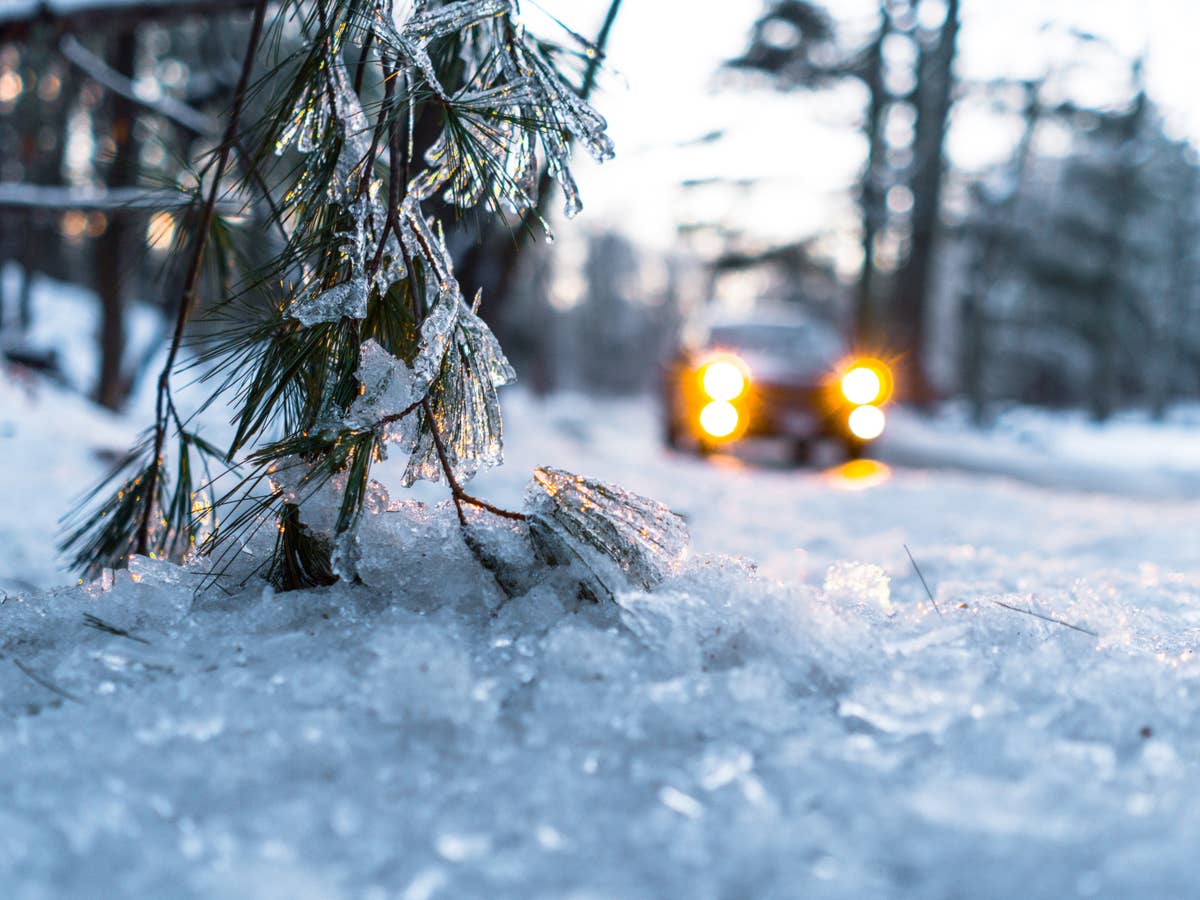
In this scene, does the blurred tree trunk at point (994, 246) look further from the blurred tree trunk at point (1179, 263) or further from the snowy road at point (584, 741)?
the snowy road at point (584, 741)

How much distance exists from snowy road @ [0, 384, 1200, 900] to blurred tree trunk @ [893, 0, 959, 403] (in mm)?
12177

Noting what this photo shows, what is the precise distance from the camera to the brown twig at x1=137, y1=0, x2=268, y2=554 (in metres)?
1.64

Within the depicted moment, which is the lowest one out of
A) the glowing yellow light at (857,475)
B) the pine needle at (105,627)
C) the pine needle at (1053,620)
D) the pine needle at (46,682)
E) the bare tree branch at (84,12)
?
the glowing yellow light at (857,475)

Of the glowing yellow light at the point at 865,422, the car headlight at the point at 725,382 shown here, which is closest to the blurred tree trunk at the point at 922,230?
the glowing yellow light at the point at 865,422

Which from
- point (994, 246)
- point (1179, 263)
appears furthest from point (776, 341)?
point (1179, 263)

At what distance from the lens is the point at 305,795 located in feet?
2.97

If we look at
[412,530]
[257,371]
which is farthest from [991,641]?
[257,371]

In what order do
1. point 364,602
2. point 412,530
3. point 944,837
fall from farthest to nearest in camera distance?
point 412,530 → point 364,602 → point 944,837

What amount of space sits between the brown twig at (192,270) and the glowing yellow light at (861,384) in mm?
6358

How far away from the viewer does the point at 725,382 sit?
730 cm

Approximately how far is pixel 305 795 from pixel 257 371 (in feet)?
2.89

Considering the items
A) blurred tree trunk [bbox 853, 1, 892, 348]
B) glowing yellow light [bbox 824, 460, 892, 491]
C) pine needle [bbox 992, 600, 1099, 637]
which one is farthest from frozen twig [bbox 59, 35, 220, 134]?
blurred tree trunk [bbox 853, 1, 892, 348]

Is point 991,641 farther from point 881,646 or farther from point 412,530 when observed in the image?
point 412,530

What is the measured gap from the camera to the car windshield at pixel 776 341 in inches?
312
